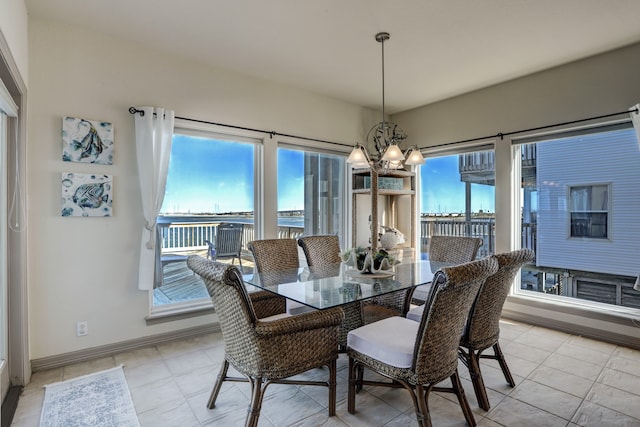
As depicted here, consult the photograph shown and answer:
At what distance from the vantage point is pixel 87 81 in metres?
2.78

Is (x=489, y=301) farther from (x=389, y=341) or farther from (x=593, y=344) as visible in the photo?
(x=593, y=344)

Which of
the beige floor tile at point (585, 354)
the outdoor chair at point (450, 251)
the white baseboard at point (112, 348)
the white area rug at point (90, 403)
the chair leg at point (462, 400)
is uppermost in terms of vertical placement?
the outdoor chair at point (450, 251)

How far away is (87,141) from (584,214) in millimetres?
4742

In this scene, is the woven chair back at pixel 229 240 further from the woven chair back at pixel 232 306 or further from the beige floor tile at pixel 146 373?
the woven chair back at pixel 232 306

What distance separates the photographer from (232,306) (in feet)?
5.60

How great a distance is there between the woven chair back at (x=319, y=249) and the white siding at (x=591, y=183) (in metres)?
2.37

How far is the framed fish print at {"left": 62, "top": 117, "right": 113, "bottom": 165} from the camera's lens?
2680mm

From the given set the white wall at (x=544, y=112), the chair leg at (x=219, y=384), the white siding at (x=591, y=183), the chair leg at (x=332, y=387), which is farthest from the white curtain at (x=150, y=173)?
the white siding at (x=591, y=183)

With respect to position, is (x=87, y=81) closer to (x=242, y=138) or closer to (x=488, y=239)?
(x=242, y=138)

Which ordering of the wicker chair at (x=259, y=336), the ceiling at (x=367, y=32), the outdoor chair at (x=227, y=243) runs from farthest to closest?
the outdoor chair at (x=227, y=243), the ceiling at (x=367, y=32), the wicker chair at (x=259, y=336)

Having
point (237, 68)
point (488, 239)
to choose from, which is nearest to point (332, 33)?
point (237, 68)

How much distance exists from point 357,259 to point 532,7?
2.20 m

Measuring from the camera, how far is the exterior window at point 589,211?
337cm

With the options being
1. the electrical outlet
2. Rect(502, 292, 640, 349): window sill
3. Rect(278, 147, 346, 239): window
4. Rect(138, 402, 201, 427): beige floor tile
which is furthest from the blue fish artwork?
Rect(502, 292, 640, 349): window sill
